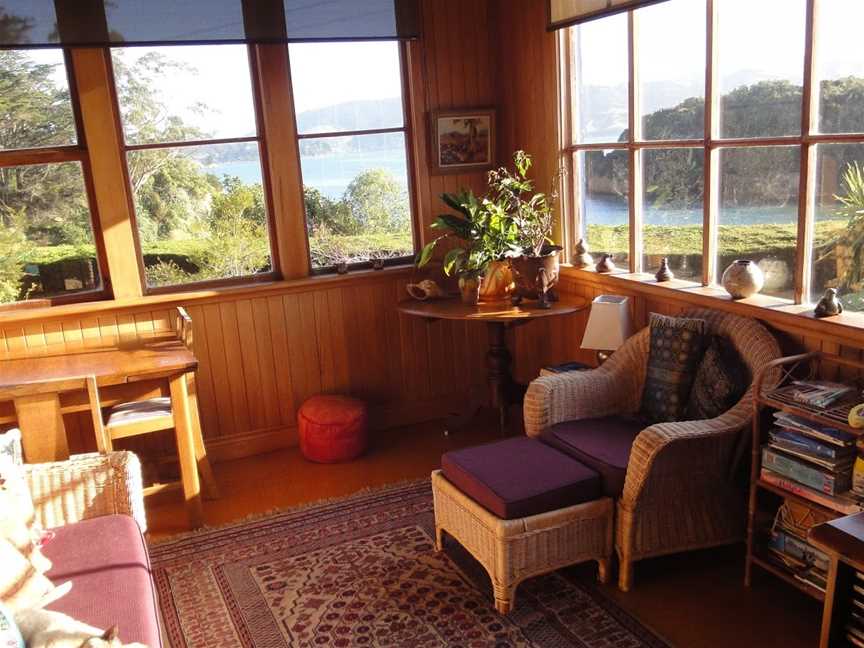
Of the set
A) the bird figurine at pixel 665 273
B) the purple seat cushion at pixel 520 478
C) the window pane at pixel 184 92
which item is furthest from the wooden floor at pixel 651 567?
the window pane at pixel 184 92

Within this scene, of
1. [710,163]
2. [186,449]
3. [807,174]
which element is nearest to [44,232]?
[186,449]

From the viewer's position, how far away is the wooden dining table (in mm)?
3246

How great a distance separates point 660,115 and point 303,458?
101 inches

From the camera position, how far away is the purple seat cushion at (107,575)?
6.71ft

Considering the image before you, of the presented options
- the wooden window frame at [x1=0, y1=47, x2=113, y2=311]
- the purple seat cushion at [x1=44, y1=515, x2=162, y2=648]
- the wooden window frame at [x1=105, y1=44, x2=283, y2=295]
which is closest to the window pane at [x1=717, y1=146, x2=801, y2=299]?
the wooden window frame at [x1=105, y1=44, x2=283, y2=295]

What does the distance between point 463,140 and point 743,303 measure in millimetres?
2059

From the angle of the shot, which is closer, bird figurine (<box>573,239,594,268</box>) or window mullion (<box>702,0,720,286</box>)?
window mullion (<box>702,0,720,286</box>)

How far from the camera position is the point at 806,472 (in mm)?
2543

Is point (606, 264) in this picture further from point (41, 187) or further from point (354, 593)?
point (41, 187)

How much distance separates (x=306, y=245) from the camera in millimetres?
4348

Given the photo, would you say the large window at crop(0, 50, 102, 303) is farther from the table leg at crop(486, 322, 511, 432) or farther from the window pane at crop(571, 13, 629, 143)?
the window pane at crop(571, 13, 629, 143)

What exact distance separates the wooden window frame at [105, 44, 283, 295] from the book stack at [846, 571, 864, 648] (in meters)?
3.20

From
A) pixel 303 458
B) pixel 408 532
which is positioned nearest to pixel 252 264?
pixel 303 458

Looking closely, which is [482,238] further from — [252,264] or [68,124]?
[68,124]
